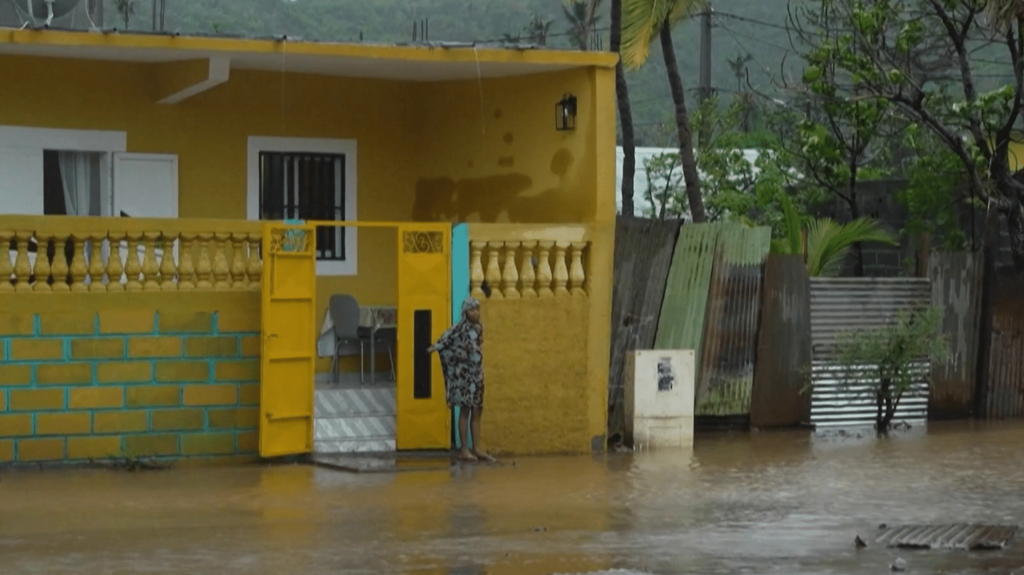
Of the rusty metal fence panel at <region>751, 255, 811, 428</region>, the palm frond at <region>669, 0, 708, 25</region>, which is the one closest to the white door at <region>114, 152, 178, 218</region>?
the rusty metal fence panel at <region>751, 255, 811, 428</region>

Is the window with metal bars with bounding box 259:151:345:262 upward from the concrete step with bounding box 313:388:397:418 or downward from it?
upward

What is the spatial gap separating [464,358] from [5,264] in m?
4.07

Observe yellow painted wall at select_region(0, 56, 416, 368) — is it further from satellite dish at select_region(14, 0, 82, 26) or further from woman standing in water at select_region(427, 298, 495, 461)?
woman standing in water at select_region(427, 298, 495, 461)

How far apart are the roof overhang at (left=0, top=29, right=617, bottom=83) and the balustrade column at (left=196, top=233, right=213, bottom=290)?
5.24 ft

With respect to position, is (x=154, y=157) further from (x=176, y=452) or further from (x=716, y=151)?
(x=716, y=151)

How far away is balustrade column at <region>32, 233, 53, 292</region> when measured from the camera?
14.1m

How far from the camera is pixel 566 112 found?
53.4 feet

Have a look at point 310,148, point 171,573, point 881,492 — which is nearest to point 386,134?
point 310,148

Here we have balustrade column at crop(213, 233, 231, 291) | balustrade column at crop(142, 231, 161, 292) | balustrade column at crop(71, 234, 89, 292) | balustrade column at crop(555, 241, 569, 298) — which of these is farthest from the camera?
balustrade column at crop(555, 241, 569, 298)

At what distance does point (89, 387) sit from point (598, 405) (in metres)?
4.91

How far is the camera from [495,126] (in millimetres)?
17391

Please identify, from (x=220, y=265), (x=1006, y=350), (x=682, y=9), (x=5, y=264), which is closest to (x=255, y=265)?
(x=220, y=265)

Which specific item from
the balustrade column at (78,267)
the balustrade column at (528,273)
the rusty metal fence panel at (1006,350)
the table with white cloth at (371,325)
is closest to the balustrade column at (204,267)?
the balustrade column at (78,267)

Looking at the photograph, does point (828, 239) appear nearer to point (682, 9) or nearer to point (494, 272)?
point (494, 272)
